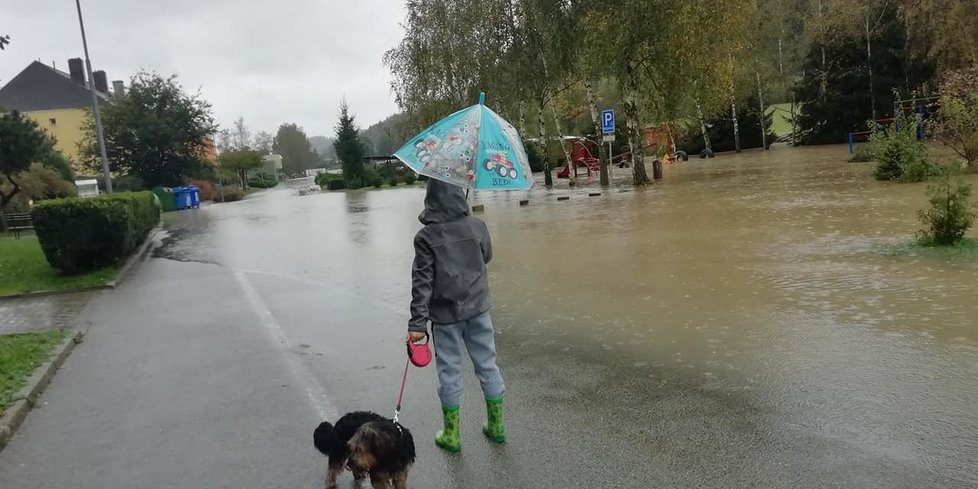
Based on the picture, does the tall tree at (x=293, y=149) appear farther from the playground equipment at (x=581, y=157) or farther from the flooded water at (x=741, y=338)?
the flooded water at (x=741, y=338)

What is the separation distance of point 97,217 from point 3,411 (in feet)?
26.9

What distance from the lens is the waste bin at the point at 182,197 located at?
128 feet

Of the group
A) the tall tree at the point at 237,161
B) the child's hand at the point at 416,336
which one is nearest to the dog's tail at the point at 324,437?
the child's hand at the point at 416,336

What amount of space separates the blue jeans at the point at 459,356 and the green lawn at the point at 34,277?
9.82 m

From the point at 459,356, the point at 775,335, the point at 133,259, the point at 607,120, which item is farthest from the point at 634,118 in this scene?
the point at 459,356

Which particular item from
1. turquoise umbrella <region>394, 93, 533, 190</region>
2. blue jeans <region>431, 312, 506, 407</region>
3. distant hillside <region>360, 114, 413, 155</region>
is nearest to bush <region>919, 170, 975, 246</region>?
turquoise umbrella <region>394, 93, 533, 190</region>

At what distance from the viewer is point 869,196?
15.4 metres

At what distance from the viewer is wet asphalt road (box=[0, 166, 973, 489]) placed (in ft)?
12.5

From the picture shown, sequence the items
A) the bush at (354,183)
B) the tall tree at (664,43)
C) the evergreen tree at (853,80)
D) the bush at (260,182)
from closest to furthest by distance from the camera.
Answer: the tall tree at (664,43), the evergreen tree at (853,80), the bush at (354,183), the bush at (260,182)

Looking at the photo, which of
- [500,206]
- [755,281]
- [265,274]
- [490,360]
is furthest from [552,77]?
[490,360]

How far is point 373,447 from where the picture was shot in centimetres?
346

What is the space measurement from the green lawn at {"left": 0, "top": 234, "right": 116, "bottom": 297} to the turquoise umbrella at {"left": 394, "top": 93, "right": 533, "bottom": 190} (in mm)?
9982

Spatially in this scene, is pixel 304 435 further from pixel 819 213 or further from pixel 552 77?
pixel 552 77

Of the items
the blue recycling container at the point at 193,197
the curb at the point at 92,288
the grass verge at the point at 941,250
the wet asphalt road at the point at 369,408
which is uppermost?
the blue recycling container at the point at 193,197
